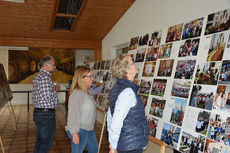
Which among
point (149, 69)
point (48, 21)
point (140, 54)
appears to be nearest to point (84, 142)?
point (149, 69)

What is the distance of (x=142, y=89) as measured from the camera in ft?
9.00

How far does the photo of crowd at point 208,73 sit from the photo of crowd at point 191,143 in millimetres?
467

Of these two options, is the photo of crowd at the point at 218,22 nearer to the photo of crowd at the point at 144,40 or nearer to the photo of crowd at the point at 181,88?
the photo of crowd at the point at 181,88

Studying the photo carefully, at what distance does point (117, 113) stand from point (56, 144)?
3159 mm

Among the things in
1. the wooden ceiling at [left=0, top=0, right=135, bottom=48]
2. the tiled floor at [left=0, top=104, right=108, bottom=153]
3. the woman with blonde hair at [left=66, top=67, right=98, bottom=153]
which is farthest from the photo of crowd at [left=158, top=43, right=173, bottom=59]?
the wooden ceiling at [left=0, top=0, right=135, bottom=48]

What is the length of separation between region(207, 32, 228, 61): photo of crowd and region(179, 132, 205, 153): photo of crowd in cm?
67

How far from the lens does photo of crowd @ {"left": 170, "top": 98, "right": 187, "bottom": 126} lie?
201 centimetres

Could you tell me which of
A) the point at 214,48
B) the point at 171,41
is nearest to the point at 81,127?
the point at 171,41

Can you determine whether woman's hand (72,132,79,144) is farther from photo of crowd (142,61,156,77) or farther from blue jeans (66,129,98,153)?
photo of crowd (142,61,156,77)

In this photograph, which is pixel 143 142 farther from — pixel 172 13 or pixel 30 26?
pixel 30 26

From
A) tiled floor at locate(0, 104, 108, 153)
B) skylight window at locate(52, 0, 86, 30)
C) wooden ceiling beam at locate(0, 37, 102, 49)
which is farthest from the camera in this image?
wooden ceiling beam at locate(0, 37, 102, 49)

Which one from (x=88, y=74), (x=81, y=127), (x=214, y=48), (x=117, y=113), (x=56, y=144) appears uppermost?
(x=214, y=48)

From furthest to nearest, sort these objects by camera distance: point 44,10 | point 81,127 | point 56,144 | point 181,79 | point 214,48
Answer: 1. point 44,10
2. point 56,144
3. point 81,127
4. point 181,79
5. point 214,48

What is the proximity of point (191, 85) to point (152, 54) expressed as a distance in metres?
0.80
